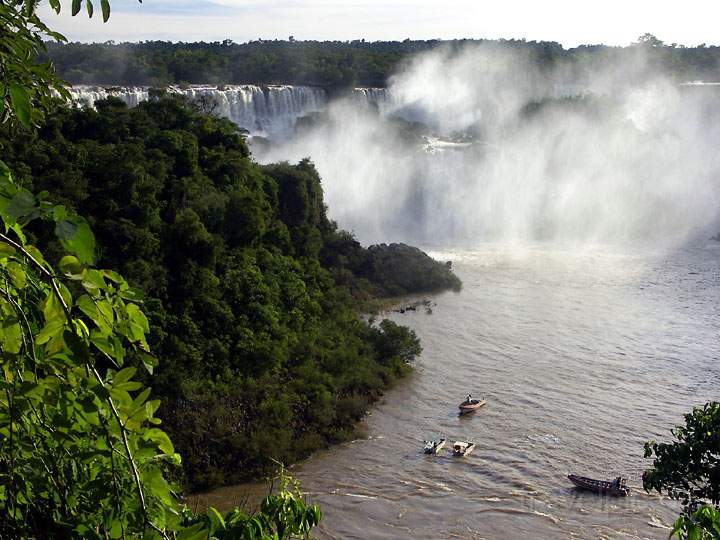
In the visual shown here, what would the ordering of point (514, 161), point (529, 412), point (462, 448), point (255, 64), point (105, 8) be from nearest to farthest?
point (105, 8), point (462, 448), point (529, 412), point (514, 161), point (255, 64)

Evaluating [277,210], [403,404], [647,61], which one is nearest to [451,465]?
[403,404]

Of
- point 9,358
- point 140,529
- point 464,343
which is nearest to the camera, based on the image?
point 9,358

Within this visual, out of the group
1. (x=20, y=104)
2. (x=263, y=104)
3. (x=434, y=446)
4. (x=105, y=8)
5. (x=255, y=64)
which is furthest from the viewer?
(x=255, y=64)

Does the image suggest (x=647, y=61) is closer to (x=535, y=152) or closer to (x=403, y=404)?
(x=535, y=152)

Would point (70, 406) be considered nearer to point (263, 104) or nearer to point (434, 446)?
point (434, 446)

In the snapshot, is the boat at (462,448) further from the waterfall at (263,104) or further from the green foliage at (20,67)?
the waterfall at (263,104)

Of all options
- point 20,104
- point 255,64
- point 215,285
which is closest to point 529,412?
point 215,285

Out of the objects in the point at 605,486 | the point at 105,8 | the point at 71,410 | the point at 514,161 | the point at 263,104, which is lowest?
the point at 605,486

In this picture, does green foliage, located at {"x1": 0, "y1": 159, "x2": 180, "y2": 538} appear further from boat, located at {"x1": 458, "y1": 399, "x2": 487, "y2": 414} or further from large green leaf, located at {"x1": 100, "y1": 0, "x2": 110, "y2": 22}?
boat, located at {"x1": 458, "y1": 399, "x2": 487, "y2": 414}
